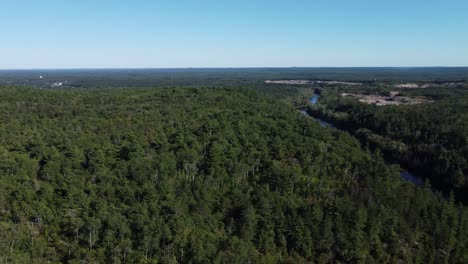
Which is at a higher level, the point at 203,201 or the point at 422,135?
the point at 422,135

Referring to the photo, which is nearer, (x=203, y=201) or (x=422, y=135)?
(x=203, y=201)

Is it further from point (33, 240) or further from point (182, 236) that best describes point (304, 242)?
point (33, 240)

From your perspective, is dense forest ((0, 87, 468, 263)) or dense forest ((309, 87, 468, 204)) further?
dense forest ((309, 87, 468, 204))

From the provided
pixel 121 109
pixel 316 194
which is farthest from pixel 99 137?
pixel 316 194

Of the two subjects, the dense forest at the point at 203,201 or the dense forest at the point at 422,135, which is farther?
the dense forest at the point at 422,135
